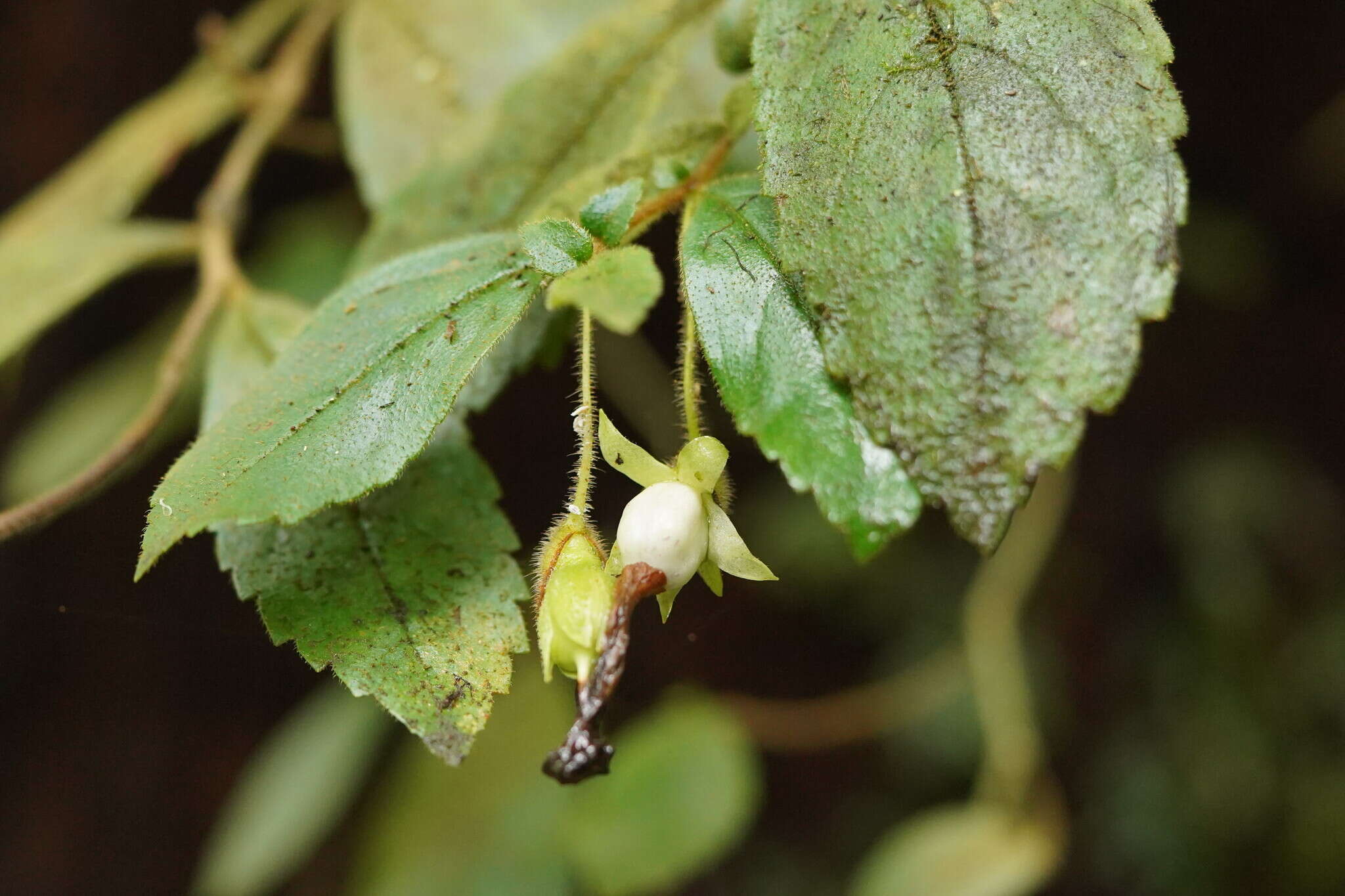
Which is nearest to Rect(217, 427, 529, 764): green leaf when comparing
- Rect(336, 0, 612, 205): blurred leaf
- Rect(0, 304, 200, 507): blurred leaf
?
Rect(336, 0, 612, 205): blurred leaf

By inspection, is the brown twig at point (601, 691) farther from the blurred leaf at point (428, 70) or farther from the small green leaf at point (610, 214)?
the blurred leaf at point (428, 70)

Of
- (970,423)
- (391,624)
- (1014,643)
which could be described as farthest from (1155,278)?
(1014,643)

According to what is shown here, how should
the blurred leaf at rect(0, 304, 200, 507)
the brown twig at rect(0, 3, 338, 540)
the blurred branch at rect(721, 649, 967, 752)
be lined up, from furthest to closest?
the blurred branch at rect(721, 649, 967, 752) → the blurred leaf at rect(0, 304, 200, 507) → the brown twig at rect(0, 3, 338, 540)

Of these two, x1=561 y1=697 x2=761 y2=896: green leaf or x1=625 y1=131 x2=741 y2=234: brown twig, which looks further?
x1=561 y1=697 x2=761 y2=896: green leaf

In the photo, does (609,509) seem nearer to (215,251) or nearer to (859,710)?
(215,251)

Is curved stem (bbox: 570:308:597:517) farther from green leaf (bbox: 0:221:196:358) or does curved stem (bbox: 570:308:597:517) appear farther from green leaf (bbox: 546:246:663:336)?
green leaf (bbox: 0:221:196:358)

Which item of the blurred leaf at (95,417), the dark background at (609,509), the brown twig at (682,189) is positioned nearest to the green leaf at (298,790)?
the dark background at (609,509)
